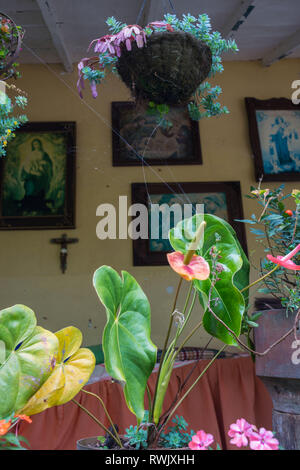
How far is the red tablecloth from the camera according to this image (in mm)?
1281

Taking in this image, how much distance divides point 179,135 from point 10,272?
1391mm

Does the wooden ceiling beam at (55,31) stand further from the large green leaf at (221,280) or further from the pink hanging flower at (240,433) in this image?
the pink hanging flower at (240,433)

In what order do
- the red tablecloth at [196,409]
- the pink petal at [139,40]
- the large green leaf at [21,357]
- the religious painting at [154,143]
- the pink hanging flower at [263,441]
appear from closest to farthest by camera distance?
1. the pink hanging flower at [263,441]
2. the large green leaf at [21,357]
3. the pink petal at [139,40]
4. the red tablecloth at [196,409]
5. the religious painting at [154,143]

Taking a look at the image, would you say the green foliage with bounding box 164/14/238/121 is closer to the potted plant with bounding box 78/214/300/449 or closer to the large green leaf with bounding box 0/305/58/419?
the potted plant with bounding box 78/214/300/449

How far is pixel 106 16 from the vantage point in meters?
2.09

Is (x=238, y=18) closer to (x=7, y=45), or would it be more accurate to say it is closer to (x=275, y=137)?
(x=275, y=137)

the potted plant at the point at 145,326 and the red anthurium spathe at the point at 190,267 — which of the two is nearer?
the red anthurium spathe at the point at 190,267

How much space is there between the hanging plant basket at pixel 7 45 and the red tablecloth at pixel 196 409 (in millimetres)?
1058

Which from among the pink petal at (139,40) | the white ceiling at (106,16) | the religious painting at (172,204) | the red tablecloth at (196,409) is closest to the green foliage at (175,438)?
the red tablecloth at (196,409)

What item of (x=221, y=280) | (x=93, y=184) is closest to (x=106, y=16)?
(x=93, y=184)

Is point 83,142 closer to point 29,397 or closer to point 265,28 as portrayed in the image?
point 265,28

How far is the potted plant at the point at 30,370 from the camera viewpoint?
64cm

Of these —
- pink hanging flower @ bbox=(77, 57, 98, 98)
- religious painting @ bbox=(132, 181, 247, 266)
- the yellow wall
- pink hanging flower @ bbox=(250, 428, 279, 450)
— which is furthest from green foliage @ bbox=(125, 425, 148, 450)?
religious painting @ bbox=(132, 181, 247, 266)
